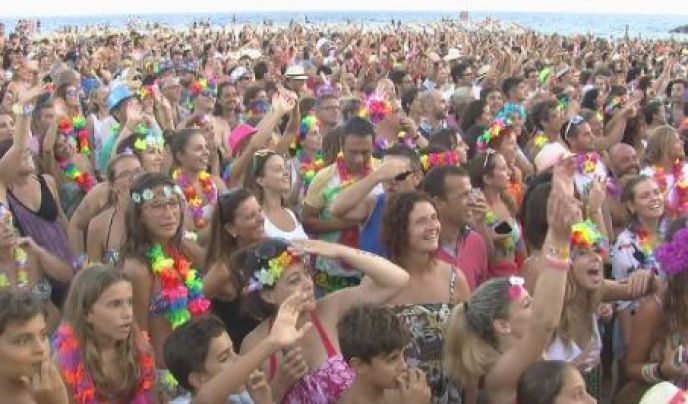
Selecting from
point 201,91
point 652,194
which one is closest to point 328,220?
point 652,194

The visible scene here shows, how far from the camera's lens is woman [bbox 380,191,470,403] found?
392 centimetres

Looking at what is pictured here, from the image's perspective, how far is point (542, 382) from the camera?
318 cm

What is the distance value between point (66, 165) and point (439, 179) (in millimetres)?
3239

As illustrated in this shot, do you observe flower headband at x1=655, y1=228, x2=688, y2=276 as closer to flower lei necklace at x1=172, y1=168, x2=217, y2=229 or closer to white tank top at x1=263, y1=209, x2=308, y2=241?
white tank top at x1=263, y1=209, x2=308, y2=241

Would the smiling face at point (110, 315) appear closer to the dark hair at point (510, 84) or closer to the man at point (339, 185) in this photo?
the man at point (339, 185)

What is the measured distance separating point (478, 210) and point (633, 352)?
1.39 meters

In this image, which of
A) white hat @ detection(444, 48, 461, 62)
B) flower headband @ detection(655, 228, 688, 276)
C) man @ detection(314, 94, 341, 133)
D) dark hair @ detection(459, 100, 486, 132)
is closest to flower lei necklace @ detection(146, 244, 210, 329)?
flower headband @ detection(655, 228, 688, 276)

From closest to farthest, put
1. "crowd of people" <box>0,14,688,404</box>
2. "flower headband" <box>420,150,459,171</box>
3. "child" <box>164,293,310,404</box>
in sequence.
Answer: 1. "child" <box>164,293,310,404</box>
2. "crowd of people" <box>0,14,688,404</box>
3. "flower headband" <box>420,150,459,171</box>

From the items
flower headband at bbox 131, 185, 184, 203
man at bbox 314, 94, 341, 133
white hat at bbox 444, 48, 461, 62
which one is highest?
flower headband at bbox 131, 185, 184, 203

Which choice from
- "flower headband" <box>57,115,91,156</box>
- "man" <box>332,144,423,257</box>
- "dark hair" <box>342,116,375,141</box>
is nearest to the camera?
"man" <box>332,144,423,257</box>

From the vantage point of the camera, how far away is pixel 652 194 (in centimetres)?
515

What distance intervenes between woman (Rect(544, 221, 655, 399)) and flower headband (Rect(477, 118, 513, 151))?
2626 millimetres

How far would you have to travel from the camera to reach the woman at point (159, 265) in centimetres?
420

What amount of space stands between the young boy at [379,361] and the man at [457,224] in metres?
1.36
